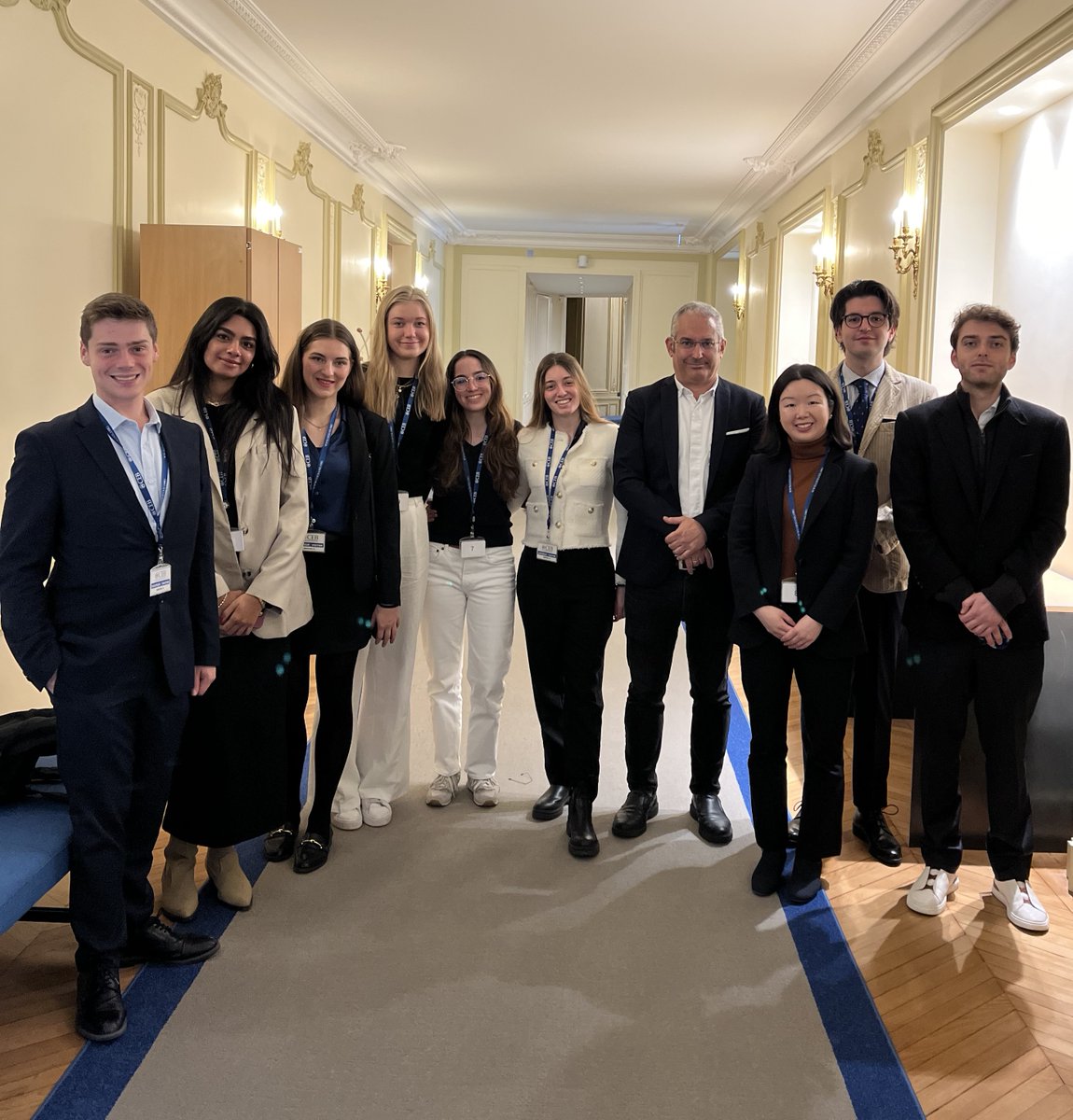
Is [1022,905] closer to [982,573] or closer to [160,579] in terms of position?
[982,573]

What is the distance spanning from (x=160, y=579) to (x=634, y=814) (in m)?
1.79

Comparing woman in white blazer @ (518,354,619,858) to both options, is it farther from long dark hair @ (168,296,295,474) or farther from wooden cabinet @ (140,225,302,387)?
wooden cabinet @ (140,225,302,387)

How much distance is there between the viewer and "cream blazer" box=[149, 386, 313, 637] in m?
2.61

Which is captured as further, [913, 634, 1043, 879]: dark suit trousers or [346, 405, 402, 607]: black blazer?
[346, 405, 402, 607]: black blazer

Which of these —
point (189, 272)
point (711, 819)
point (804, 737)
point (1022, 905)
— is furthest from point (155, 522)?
point (189, 272)

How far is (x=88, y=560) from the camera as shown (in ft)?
7.08

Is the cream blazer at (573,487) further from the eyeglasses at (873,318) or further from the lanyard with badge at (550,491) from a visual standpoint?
the eyeglasses at (873,318)

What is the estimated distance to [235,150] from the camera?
5996 mm

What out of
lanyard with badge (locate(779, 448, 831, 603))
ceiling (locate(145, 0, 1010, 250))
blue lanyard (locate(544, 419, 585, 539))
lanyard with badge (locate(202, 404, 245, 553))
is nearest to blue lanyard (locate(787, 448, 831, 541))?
lanyard with badge (locate(779, 448, 831, 603))

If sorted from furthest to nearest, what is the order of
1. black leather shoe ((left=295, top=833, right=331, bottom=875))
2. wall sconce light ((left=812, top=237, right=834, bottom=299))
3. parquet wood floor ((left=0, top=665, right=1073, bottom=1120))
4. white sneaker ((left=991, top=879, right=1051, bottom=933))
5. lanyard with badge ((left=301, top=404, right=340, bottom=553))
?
wall sconce light ((left=812, top=237, right=834, bottom=299)) < black leather shoe ((left=295, top=833, right=331, bottom=875)) < lanyard with badge ((left=301, top=404, right=340, bottom=553)) < white sneaker ((left=991, top=879, right=1051, bottom=933)) < parquet wood floor ((left=0, top=665, right=1073, bottom=1120))

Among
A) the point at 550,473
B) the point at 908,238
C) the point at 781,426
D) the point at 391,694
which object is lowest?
the point at 391,694

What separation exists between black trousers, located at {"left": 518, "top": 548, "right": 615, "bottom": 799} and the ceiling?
3529 mm

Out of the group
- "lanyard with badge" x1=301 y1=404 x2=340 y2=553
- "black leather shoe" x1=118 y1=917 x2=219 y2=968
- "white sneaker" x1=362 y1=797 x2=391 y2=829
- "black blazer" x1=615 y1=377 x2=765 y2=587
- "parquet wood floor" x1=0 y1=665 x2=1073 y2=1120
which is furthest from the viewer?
"white sneaker" x1=362 y1=797 x2=391 y2=829

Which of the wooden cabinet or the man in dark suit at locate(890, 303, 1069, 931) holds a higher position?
the wooden cabinet
